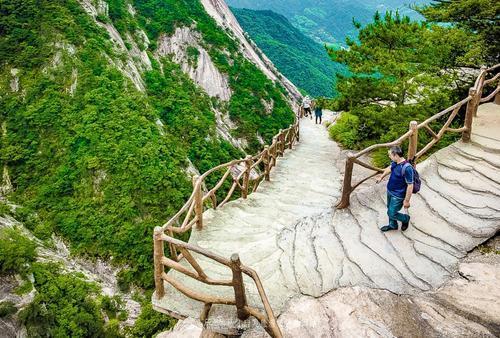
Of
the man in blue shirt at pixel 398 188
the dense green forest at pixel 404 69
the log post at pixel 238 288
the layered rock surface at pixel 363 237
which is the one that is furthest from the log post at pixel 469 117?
the log post at pixel 238 288

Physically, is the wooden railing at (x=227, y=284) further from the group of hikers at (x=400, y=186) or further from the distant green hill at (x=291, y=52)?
the distant green hill at (x=291, y=52)

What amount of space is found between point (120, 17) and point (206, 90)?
1025cm

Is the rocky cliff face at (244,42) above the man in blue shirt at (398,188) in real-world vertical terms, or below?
above

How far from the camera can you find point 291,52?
3750 inches

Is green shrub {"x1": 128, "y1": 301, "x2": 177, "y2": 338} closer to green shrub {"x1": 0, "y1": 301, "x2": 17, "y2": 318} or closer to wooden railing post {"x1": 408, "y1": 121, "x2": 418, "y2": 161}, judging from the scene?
green shrub {"x1": 0, "y1": 301, "x2": 17, "y2": 318}

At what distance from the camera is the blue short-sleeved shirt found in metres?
5.18

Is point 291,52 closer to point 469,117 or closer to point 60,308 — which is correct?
point 60,308

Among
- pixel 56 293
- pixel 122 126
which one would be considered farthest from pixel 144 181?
pixel 56 293

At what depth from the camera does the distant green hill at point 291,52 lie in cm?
8519

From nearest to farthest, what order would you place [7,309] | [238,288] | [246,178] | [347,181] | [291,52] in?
[238,288], [347,181], [246,178], [7,309], [291,52]

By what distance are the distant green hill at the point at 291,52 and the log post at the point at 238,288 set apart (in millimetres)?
72716

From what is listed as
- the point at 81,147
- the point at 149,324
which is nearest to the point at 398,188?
the point at 149,324

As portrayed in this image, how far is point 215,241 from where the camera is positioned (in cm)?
617

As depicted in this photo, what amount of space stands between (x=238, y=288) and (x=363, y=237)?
2.66 metres
